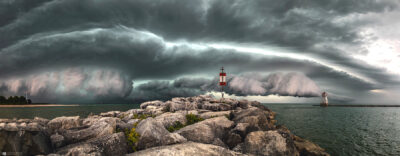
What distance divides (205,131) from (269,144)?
4.72 meters

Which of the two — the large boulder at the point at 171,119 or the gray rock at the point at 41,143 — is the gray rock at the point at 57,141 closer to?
the gray rock at the point at 41,143

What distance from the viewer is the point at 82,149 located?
25.0ft

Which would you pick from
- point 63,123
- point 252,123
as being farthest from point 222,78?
point 63,123

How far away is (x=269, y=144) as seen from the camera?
11961mm

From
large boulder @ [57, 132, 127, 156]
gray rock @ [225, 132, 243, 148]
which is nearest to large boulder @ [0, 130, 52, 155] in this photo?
large boulder @ [57, 132, 127, 156]

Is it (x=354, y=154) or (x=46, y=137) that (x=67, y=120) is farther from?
(x=354, y=154)

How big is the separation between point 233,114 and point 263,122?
6993 mm

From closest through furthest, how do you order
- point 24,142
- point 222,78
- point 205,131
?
point 24,142 → point 205,131 → point 222,78

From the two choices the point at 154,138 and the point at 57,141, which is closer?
the point at 57,141

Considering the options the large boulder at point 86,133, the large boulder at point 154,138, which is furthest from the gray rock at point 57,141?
the large boulder at point 154,138

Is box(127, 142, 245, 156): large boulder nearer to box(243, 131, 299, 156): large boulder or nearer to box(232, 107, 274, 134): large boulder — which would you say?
box(243, 131, 299, 156): large boulder

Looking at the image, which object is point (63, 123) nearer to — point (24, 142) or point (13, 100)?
point (24, 142)

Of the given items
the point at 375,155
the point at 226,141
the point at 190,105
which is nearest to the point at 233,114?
the point at 190,105

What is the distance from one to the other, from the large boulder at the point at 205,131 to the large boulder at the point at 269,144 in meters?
2.82
